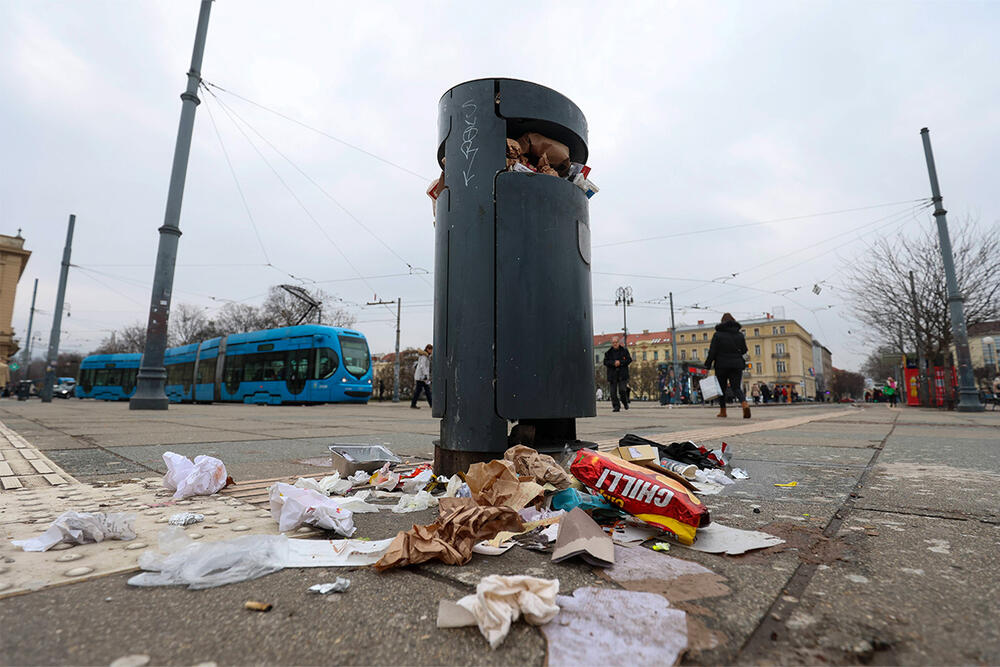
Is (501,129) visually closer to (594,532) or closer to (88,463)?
(594,532)

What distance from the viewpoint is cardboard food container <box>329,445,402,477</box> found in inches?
91.3

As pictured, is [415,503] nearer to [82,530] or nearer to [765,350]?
[82,530]

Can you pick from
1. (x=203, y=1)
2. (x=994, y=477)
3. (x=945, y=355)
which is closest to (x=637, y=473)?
(x=994, y=477)

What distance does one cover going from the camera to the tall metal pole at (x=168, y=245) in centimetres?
1066

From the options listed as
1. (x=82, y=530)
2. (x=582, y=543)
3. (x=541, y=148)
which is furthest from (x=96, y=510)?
(x=541, y=148)

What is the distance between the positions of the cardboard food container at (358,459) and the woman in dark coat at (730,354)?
21.3 ft

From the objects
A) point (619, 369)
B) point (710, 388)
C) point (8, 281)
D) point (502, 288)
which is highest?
point (8, 281)

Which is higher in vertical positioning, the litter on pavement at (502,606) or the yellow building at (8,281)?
the yellow building at (8,281)

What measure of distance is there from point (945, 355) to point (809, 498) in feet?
71.5

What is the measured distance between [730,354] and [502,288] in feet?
22.5

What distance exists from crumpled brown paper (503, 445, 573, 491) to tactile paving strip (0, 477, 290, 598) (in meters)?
0.79

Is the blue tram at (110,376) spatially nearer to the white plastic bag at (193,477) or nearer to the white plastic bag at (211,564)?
the white plastic bag at (193,477)

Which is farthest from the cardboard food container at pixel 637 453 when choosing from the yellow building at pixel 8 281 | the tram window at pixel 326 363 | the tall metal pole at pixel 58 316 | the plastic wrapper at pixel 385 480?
the yellow building at pixel 8 281

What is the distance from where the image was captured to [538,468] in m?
1.88
